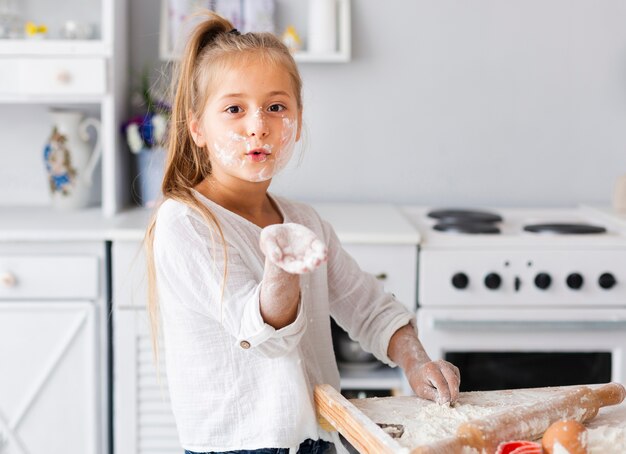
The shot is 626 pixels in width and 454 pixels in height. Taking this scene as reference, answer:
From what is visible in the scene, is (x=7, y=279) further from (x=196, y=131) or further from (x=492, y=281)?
(x=492, y=281)

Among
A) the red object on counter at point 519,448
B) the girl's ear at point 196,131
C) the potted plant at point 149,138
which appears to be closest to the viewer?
the red object on counter at point 519,448

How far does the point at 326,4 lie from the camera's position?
8.36 ft

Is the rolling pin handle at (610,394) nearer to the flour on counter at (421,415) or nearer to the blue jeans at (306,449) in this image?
the flour on counter at (421,415)

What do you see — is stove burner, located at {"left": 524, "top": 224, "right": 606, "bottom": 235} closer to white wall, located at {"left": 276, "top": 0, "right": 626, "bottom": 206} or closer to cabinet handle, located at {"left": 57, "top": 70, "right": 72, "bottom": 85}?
white wall, located at {"left": 276, "top": 0, "right": 626, "bottom": 206}

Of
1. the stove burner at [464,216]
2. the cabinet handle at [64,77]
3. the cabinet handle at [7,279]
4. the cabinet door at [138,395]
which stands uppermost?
the cabinet handle at [64,77]

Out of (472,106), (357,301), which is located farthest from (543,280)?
(357,301)

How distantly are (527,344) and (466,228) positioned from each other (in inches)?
13.2

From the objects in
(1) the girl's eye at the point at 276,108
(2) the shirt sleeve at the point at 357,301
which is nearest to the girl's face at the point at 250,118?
(1) the girl's eye at the point at 276,108

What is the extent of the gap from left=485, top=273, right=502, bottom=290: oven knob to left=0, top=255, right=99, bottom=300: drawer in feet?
3.20

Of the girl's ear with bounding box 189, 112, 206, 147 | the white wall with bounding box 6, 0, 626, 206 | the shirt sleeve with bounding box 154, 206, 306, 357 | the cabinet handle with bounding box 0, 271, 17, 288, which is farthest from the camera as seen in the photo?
the white wall with bounding box 6, 0, 626, 206

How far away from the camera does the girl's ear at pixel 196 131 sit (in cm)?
126

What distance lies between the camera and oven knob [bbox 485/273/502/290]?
212 centimetres

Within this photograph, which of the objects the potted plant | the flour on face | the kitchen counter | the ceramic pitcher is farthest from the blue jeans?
the ceramic pitcher

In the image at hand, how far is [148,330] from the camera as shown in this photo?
2133 millimetres
